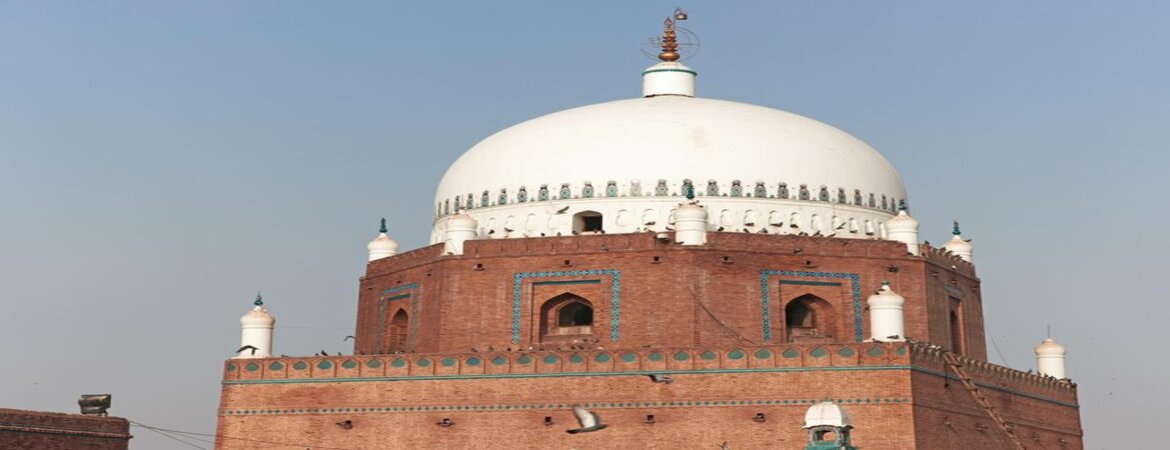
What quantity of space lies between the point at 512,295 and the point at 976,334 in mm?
9047

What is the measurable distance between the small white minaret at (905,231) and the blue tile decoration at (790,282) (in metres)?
1.31

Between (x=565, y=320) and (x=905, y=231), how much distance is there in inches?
242

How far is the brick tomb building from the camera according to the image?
2639 centimetres

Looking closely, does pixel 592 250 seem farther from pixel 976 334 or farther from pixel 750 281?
pixel 976 334

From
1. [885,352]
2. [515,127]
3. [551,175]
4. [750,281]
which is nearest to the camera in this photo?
[885,352]

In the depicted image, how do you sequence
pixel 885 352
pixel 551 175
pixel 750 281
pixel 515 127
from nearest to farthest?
1. pixel 885 352
2. pixel 750 281
3. pixel 551 175
4. pixel 515 127

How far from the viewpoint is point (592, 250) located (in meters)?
28.7

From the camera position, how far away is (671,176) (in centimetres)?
2988

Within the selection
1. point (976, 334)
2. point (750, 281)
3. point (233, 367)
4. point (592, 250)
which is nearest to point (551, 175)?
point (592, 250)

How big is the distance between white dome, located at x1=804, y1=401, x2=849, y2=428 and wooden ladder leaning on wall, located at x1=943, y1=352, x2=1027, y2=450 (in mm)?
3539

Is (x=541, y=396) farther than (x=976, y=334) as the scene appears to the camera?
No

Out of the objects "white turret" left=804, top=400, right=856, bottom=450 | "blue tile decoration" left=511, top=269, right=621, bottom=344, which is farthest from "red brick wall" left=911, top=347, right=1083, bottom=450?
"blue tile decoration" left=511, top=269, right=621, bottom=344

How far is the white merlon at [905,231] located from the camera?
29562 mm

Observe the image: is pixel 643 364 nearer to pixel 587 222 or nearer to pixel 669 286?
pixel 669 286
